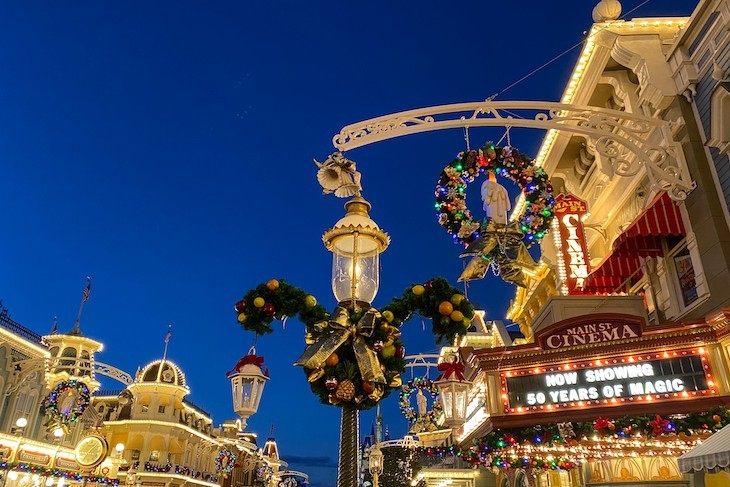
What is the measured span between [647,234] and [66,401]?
3292 centimetres

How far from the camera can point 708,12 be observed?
1092 centimetres

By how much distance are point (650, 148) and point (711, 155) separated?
121 cm

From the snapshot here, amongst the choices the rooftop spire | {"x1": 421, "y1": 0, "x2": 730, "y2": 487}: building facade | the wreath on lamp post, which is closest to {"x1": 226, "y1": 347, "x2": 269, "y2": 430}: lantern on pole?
the wreath on lamp post

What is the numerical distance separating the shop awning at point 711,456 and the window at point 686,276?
467cm

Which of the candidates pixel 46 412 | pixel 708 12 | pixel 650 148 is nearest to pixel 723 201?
pixel 650 148

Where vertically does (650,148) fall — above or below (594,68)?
below

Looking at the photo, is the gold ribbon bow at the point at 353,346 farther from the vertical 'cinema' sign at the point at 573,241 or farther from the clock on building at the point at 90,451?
the clock on building at the point at 90,451

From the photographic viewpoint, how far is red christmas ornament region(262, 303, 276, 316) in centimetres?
660

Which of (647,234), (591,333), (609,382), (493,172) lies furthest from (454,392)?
(647,234)

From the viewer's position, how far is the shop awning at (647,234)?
1150 cm

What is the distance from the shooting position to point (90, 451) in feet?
93.7

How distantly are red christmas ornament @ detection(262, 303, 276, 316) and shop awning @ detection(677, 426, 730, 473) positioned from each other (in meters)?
5.71

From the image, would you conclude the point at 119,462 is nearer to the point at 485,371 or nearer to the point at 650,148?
the point at 485,371

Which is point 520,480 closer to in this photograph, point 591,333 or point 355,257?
point 591,333
